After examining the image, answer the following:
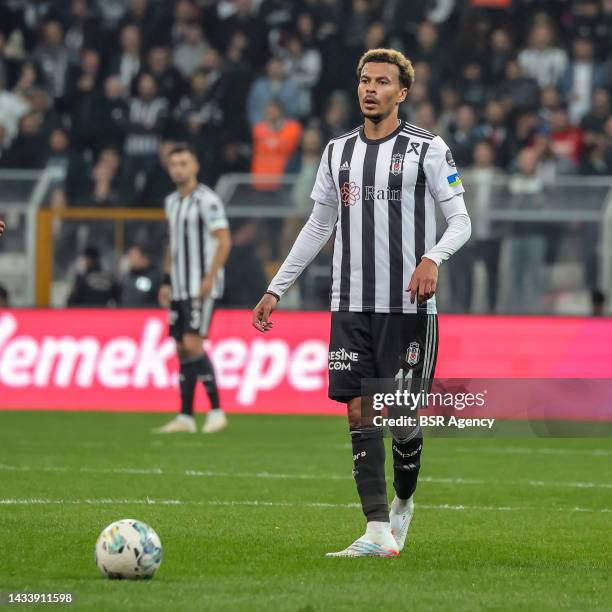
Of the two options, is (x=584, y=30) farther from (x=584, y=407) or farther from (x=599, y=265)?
(x=584, y=407)

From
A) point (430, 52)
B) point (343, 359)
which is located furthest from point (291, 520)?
point (430, 52)

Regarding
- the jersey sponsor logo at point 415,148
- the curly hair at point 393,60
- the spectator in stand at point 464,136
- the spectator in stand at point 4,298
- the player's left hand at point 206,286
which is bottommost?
the spectator in stand at point 4,298

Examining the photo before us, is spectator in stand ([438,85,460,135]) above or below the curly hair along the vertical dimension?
below

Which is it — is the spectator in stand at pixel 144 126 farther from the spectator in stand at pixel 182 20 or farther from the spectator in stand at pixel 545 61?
the spectator in stand at pixel 545 61

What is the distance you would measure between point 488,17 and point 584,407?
14787 millimetres

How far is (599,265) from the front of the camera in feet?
49.5

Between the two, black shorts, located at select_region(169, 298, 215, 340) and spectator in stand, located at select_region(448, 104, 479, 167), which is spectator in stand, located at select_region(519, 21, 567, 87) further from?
black shorts, located at select_region(169, 298, 215, 340)

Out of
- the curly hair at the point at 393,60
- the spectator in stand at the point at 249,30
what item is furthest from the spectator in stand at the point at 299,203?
the curly hair at the point at 393,60

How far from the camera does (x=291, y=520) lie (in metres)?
7.59

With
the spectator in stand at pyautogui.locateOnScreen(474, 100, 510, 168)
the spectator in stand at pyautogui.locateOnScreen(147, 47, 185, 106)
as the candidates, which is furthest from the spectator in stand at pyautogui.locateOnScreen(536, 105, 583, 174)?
the spectator in stand at pyautogui.locateOnScreen(147, 47, 185, 106)

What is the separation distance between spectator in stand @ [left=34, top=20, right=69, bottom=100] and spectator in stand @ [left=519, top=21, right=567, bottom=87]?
609cm

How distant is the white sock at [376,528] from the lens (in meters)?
6.36

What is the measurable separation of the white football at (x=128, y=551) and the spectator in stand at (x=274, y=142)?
490 inches

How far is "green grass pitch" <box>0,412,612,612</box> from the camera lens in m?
5.39
